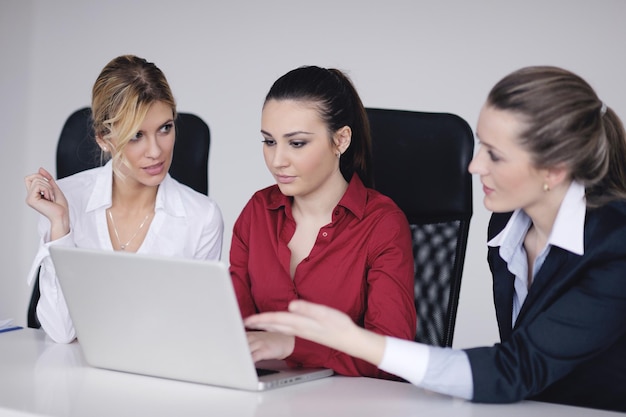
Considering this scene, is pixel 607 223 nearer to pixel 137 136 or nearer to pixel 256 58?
pixel 137 136

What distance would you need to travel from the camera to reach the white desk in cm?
148

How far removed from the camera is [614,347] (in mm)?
1734

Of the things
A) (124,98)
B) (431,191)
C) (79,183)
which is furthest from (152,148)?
(431,191)

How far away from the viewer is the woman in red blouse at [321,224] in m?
2.08

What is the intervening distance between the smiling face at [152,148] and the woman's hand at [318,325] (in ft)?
3.28

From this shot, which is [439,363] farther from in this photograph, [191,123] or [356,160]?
[191,123]

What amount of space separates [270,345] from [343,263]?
360 mm

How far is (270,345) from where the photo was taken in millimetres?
1829

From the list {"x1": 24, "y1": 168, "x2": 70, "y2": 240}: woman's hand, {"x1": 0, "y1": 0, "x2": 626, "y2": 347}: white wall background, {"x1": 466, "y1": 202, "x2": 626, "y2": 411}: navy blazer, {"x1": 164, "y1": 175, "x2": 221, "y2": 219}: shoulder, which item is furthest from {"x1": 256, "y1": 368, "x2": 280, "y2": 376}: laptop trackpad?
{"x1": 0, "y1": 0, "x2": 626, "y2": 347}: white wall background

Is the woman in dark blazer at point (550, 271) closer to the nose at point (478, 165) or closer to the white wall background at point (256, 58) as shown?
the nose at point (478, 165)

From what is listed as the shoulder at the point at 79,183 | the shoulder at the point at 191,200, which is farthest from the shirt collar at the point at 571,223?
the shoulder at the point at 79,183

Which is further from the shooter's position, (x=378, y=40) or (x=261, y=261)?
(x=378, y=40)

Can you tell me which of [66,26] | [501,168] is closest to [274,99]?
[501,168]

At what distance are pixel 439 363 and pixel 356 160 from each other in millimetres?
816
